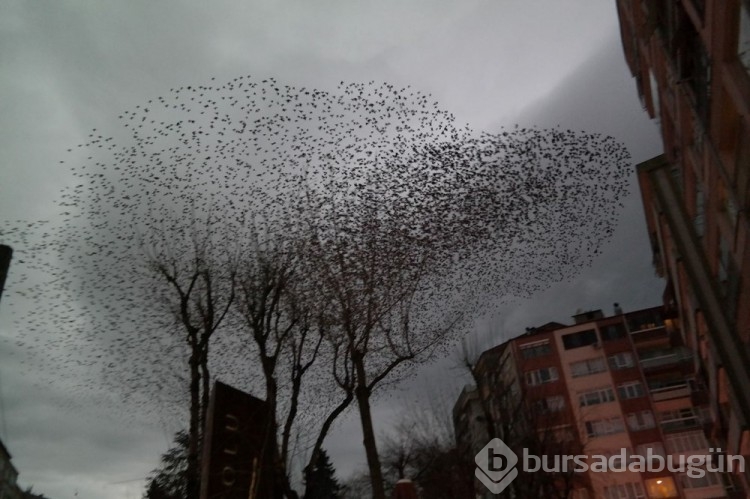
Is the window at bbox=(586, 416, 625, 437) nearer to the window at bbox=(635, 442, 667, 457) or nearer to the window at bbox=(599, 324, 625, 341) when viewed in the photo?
the window at bbox=(635, 442, 667, 457)

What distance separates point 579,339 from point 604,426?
6891 mm

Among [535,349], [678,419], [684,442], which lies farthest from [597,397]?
A: [684,442]

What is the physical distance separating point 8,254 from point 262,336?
5835 mm

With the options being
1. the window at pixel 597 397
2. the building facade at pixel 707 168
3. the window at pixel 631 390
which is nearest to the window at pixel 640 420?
the window at pixel 631 390

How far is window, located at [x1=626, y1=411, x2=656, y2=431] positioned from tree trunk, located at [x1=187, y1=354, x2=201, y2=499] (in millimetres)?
33419

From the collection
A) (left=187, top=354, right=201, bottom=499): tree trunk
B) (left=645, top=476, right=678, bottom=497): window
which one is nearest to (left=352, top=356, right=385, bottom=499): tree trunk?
(left=187, top=354, right=201, bottom=499): tree trunk

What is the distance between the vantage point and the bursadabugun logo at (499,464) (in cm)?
2017

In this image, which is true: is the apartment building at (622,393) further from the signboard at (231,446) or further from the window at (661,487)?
the signboard at (231,446)

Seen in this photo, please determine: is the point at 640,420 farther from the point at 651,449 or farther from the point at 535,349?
the point at 535,349

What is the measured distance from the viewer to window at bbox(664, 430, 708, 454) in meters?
35.8

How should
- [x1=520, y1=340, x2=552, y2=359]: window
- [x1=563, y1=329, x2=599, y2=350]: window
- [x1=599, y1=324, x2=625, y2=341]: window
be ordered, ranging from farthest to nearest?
[x1=520, y1=340, x2=552, y2=359]: window
[x1=563, y1=329, x2=599, y2=350]: window
[x1=599, y1=324, x2=625, y2=341]: window

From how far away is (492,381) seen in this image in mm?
22922

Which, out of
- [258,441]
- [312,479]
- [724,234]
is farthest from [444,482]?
[258,441]

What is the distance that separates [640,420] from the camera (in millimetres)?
37812
